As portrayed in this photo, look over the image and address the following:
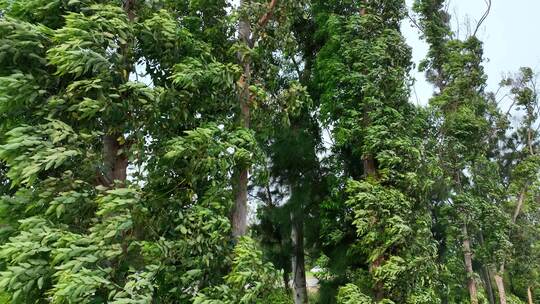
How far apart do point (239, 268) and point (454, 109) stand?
28.0 ft

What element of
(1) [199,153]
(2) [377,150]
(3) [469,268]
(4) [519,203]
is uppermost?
(4) [519,203]

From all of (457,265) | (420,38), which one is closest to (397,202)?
(457,265)

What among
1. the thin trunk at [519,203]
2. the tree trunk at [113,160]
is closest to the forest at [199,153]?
the tree trunk at [113,160]

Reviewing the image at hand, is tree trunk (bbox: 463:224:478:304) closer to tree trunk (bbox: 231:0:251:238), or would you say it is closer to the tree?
the tree

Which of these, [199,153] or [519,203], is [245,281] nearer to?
[199,153]

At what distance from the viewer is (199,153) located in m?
3.36

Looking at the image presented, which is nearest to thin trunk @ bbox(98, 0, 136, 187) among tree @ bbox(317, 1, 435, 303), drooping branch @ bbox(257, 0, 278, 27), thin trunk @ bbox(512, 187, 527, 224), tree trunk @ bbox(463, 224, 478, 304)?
drooping branch @ bbox(257, 0, 278, 27)

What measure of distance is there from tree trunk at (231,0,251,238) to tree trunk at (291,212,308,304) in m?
4.86

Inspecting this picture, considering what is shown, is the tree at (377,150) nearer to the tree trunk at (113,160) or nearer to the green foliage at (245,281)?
the green foliage at (245,281)

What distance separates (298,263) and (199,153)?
21.1ft

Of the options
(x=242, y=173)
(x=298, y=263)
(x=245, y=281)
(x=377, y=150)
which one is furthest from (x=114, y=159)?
(x=298, y=263)

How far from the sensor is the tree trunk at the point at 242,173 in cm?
420

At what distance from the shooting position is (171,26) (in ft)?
11.6

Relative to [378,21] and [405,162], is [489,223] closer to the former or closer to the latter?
[405,162]
